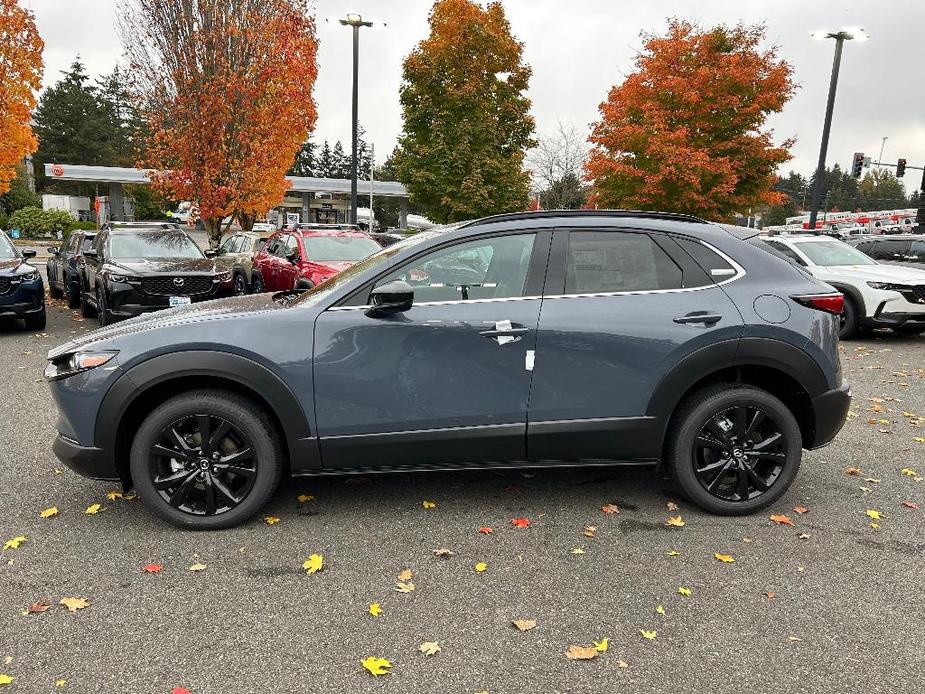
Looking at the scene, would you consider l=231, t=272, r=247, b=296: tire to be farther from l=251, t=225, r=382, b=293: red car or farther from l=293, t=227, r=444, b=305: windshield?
l=293, t=227, r=444, b=305: windshield

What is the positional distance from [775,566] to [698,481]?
0.64m

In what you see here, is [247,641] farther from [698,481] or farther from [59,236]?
[59,236]

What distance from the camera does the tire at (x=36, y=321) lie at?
1053 cm

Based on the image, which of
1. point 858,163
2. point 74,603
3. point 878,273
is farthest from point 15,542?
point 858,163

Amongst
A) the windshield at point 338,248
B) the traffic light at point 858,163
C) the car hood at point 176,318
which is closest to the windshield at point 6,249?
the windshield at point 338,248

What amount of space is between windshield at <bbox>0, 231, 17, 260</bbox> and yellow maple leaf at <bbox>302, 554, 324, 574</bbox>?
31.8 feet

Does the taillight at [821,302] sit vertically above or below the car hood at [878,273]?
above

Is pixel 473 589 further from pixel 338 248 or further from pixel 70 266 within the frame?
pixel 70 266

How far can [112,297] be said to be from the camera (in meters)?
9.88

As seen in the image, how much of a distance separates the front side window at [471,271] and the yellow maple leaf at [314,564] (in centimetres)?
143

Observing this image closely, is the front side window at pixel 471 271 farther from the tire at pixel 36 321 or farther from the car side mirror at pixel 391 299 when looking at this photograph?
the tire at pixel 36 321

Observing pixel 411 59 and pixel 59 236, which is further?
pixel 59 236

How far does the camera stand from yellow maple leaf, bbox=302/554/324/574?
135 inches

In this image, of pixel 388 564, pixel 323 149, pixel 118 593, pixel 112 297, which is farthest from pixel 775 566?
pixel 323 149
